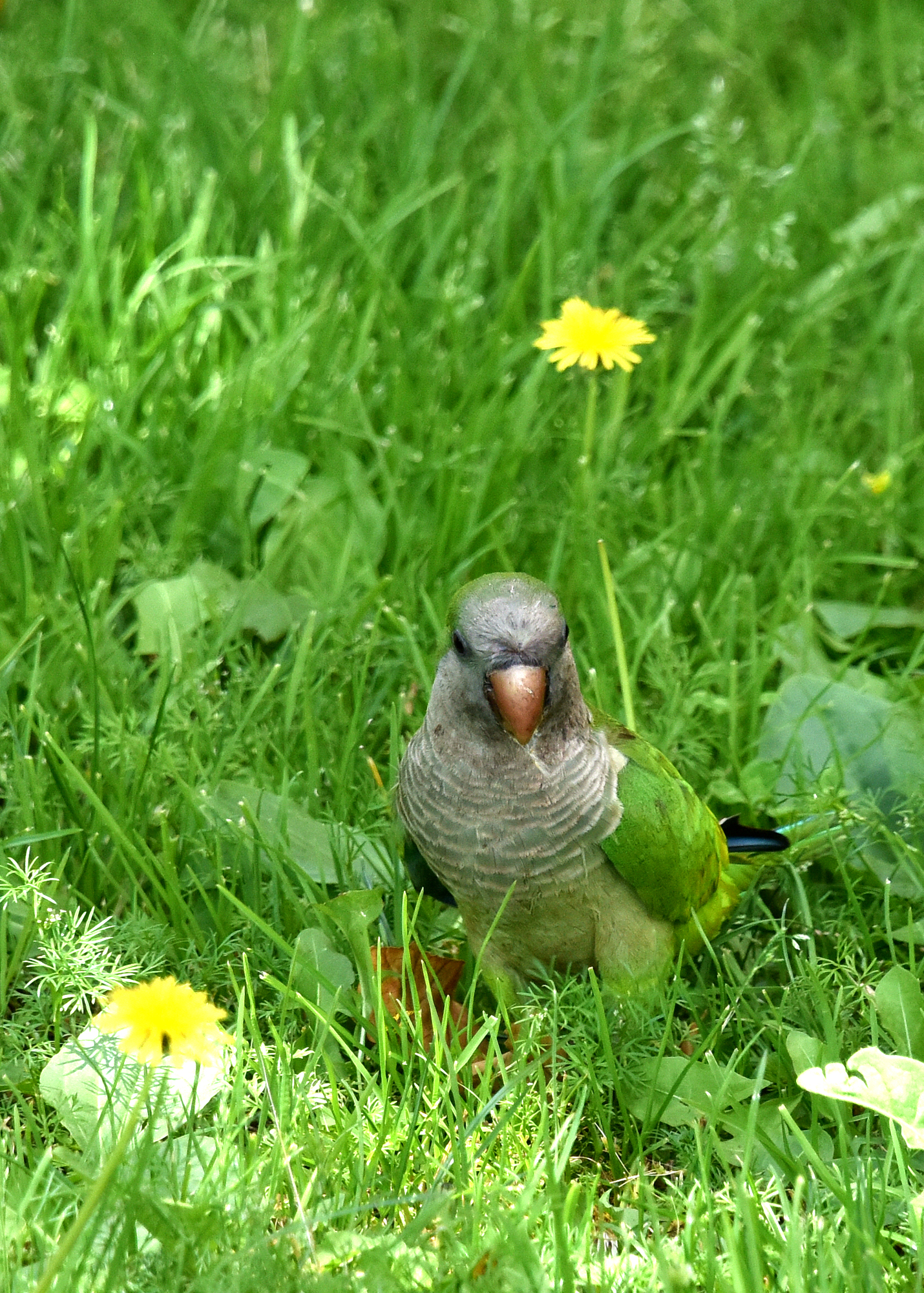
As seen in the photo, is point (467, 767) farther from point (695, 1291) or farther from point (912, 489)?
point (912, 489)

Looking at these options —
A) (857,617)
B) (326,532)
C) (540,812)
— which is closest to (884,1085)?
(540,812)

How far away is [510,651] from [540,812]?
11.2 inches

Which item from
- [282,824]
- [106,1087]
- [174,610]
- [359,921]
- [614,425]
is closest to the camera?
[106,1087]

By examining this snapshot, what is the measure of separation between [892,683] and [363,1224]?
5.79ft

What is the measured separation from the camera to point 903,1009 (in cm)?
232

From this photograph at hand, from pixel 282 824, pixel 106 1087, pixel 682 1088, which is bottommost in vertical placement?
pixel 682 1088

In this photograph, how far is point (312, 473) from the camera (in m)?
3.67

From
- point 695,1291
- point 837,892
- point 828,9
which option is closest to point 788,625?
point 837,892

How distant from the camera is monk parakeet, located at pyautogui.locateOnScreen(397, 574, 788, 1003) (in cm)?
229

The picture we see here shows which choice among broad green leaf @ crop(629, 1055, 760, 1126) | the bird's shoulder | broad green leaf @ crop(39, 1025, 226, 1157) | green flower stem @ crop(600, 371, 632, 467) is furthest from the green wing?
green flower stem @ crop(600, 371, 632, 467)

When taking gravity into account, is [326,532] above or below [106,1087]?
above

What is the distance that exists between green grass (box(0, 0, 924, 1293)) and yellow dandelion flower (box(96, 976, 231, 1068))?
211 millimetres

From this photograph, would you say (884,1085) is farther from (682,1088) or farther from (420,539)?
(420,539)

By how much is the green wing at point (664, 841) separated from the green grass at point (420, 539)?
0.45ft
